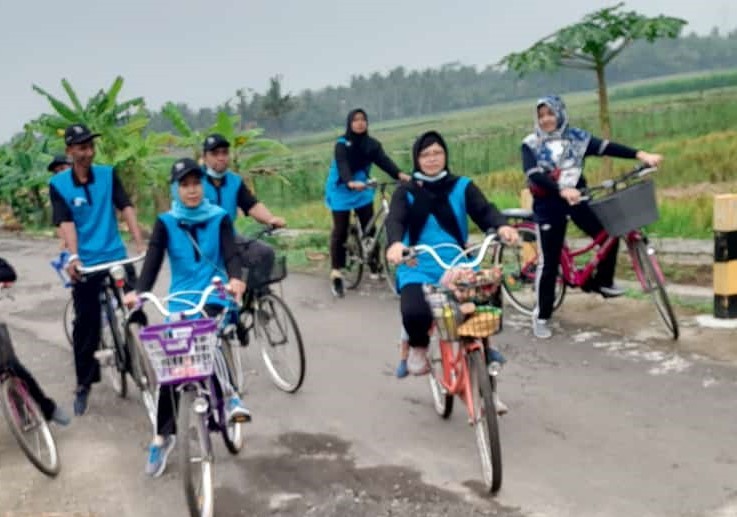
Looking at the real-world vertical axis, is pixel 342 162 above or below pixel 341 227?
above

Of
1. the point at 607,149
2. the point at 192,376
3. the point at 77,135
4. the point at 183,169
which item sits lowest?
the point at 192,376

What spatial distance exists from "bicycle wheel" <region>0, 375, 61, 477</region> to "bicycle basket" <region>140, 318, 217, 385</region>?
4.25ft

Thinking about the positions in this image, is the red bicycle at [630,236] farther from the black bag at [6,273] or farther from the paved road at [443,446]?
the black bag at [6,273]

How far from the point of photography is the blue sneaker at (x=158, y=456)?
498cm

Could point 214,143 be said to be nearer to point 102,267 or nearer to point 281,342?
point 102,267

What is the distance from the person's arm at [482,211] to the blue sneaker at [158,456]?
2.13 m

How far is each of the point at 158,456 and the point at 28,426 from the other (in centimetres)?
94

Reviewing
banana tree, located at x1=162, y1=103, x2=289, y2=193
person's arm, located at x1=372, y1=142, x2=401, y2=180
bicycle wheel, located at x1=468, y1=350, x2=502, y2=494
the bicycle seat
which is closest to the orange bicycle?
bicycle wheel, located at x1=468, y1=350, x2=502, y2=494

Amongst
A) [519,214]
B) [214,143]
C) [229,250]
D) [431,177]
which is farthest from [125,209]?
[519,214]

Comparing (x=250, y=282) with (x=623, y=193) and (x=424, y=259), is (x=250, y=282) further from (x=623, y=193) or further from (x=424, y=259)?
(x=623, y=193)

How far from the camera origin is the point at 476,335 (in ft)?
14.9

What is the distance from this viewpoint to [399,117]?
100m

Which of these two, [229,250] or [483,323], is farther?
[229,250]

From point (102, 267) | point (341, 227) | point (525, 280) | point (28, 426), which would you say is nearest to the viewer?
Answer: point (28, 426)
